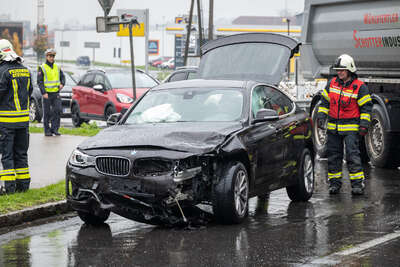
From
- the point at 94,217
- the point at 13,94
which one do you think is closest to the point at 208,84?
the point at 94,217

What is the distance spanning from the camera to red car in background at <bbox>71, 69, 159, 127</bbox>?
847 inches

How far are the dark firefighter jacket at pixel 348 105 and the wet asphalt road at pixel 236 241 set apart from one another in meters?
1.46

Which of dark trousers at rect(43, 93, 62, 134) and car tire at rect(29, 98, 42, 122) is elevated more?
dark trousers at rect(43, 93, 62, 134)

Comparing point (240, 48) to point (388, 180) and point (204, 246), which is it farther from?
point (204, 246)

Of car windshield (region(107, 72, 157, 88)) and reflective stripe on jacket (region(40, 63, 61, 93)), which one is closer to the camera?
reflective stripe on jacket (region(40, 63, 61, 93))

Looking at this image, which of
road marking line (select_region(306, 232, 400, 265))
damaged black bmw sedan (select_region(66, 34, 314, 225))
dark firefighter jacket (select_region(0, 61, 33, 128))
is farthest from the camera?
dark firefighter jacket (select_region(0, 61, 33, 128))

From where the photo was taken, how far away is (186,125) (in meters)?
9.04

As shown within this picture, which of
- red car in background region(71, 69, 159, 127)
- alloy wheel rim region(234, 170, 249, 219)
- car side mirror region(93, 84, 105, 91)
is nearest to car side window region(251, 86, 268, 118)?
alloy wheel rim region(234, 170, 249, 219)

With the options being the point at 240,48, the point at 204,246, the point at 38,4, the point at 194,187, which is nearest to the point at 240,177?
the point at 194,187

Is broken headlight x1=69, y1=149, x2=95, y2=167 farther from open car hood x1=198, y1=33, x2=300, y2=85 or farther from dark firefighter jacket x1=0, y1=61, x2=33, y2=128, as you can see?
open car hood x1=198, y1=33, x2=300, y2=85

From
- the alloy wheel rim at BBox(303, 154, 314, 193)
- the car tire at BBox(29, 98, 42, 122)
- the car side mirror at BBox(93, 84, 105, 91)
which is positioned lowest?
the car tire at BBox(29, 98, 42, 122)

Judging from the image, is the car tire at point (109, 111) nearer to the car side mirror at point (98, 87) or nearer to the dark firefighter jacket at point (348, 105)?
the car side mirror at point (98, 87)

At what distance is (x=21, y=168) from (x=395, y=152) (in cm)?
666

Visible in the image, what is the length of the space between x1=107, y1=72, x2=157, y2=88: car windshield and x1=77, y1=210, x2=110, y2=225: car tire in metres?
13.3
